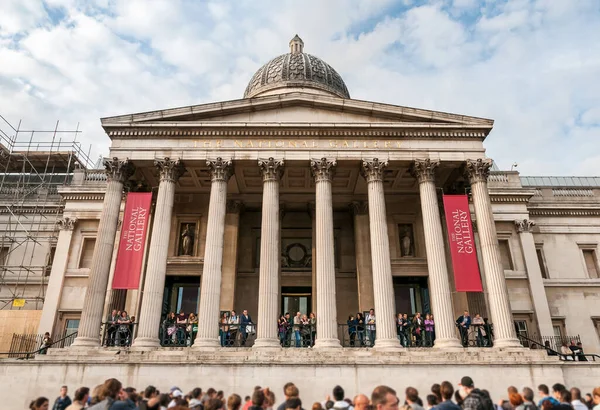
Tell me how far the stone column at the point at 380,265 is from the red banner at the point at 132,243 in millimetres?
9704

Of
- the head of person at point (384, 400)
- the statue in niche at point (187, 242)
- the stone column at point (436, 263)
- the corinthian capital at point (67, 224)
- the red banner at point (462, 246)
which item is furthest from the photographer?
Result: the corinthian capital at point (67, 224)

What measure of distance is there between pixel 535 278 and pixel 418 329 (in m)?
12.6

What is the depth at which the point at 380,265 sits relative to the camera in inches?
747

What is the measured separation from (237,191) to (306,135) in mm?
6013

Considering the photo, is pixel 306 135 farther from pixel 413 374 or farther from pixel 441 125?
pixel 413 374

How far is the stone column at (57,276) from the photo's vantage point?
24906 millimetres

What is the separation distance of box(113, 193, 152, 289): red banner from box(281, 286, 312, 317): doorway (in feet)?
27.6

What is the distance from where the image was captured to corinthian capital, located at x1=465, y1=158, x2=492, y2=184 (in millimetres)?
20906

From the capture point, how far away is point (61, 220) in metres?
27.9

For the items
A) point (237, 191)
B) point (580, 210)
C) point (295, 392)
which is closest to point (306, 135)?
point (237, 191)

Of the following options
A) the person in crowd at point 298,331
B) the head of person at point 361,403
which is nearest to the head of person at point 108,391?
the head of person at point 361,403

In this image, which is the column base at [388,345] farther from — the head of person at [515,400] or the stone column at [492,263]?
the head of person at [515,400]

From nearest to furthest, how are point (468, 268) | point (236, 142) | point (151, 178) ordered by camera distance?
point (468, 268) < point (236, 142) < point (151, 178)

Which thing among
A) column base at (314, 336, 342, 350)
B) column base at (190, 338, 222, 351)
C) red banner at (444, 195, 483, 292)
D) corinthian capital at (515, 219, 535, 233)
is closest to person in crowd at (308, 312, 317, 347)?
column base at (314, 336, 342, 350)
